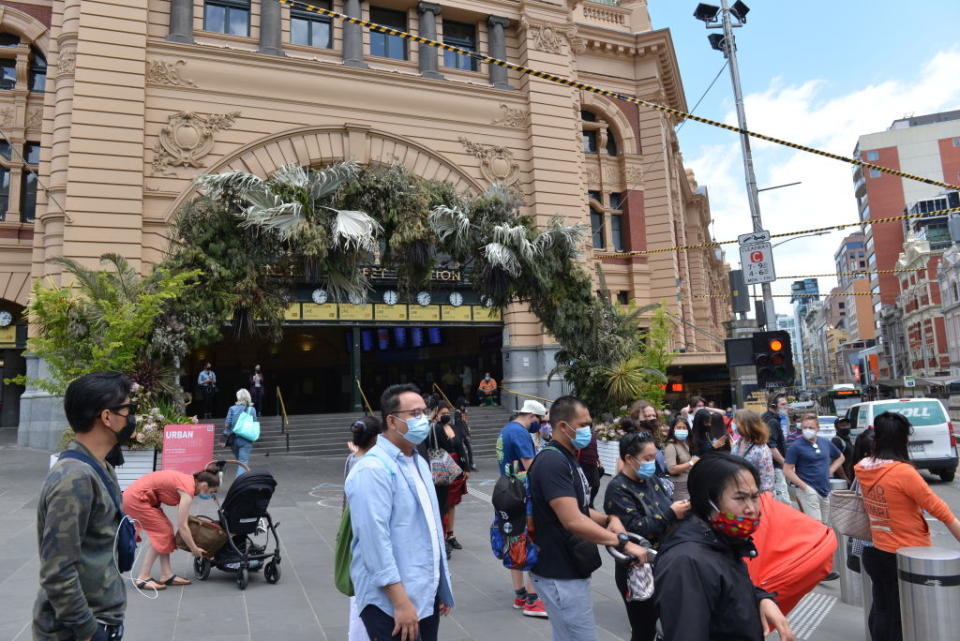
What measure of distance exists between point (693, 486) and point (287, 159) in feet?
71.1

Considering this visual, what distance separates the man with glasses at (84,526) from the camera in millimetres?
2615

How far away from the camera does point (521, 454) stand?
675cm

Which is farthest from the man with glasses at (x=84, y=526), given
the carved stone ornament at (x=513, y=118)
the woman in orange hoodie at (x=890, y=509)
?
the carved stone ornament at (x=513, y=118)

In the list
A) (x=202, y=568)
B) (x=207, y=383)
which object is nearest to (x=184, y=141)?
(x=207, y=383)

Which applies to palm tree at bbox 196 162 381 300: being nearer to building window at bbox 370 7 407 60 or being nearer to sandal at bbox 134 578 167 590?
sandal at bbox 134 578 167 590

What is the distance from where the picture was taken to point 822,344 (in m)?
153

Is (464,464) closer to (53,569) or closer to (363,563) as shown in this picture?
(363,563)

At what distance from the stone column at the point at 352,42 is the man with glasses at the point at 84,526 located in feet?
73.6

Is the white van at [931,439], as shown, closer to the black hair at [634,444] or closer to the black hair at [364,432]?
the black hair at [634,444]

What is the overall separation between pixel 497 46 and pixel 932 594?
25026mm

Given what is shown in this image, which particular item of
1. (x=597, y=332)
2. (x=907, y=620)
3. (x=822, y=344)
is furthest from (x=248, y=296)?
(x=822, y=344)

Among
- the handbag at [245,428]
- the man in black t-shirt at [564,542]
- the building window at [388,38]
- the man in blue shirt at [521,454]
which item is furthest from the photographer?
the building window at [388,38]

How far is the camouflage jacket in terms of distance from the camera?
8.55 ft

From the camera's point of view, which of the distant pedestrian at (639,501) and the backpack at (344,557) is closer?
the backpack at (344,557)
